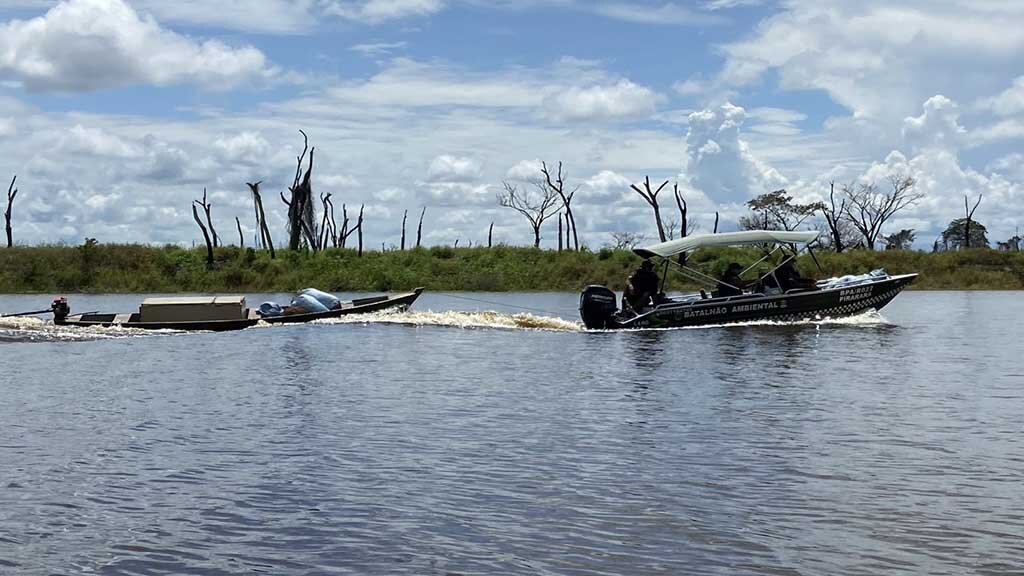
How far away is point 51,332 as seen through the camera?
32125mm

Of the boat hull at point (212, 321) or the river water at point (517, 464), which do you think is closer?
the river water at point (517, 464)

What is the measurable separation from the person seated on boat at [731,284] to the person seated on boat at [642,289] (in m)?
1.99

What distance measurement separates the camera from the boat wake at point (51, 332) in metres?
31.5

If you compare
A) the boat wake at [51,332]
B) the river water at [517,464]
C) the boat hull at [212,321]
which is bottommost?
the river water at [517,464]

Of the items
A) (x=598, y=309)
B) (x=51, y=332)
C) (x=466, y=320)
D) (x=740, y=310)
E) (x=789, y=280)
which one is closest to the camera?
(x=51, y=332)

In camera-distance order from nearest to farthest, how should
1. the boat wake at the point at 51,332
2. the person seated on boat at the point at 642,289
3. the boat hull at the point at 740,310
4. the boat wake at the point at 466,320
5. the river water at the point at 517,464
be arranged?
the river water at the point at 517,464 → the boat wake at the point at 51,332 → the boat hull at the point at 740,310 → the person seated on boat at the point at 642,289 → the boat wake at the point at 466,320

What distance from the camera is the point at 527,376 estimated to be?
22109 mm

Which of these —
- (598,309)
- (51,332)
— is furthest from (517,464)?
(51,332)

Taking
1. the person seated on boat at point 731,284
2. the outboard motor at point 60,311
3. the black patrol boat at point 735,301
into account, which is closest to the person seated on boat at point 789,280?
the black patrol boat at point 735,301

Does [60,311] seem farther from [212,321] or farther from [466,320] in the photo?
[466,320]

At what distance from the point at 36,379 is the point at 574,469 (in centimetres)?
1370

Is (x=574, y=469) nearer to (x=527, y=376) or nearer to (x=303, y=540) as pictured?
(x=303, y=540)

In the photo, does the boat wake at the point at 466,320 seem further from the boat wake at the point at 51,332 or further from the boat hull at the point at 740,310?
the boat wake at the point at 51,332

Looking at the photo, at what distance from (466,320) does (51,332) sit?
12.0 m
